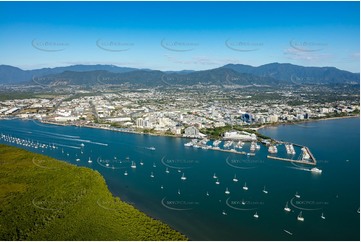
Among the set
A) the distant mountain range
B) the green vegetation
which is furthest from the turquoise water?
the distant mountain range

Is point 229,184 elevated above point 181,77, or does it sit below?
below

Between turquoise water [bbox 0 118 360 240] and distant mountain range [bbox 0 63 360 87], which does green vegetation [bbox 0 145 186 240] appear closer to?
turquoise water [bbox 0 118 360 240]

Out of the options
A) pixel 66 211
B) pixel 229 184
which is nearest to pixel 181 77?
pixel 229 184

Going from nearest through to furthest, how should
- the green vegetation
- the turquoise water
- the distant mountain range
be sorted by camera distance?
the green vegetation
the turquoise water
the distant mountain range

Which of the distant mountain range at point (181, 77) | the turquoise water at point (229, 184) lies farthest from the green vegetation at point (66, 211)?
the distant mountain range at point (181, 77)

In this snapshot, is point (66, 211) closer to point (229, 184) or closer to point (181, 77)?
point (229, 184)
